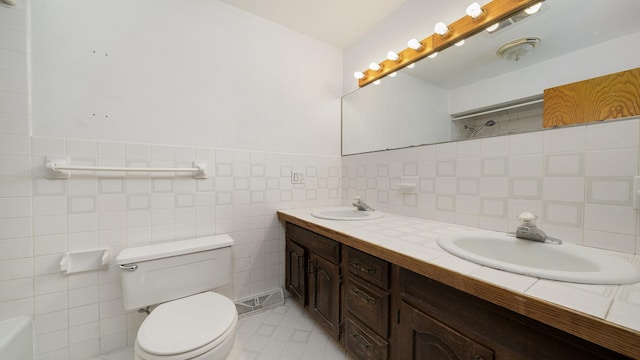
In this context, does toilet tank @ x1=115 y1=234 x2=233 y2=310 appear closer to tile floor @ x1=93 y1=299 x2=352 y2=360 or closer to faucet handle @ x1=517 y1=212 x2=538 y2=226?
tile floor @ x1=93 y1=299 x2=352 y2=360

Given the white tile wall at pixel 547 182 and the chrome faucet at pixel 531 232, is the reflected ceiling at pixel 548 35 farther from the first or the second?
the chrome faucet at pixel 531 232

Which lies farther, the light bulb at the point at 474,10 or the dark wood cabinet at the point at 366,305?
the light bulb at the point at 474,10

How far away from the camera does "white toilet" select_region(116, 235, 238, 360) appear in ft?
2.88

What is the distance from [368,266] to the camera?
103 cm

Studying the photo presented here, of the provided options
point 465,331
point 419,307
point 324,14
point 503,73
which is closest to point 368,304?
point 419,307

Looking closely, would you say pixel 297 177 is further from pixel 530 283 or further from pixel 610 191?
pixel 610 191

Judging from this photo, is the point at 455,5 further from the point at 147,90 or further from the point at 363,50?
the point at 147,90

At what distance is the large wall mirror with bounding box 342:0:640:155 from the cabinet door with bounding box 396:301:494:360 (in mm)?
952

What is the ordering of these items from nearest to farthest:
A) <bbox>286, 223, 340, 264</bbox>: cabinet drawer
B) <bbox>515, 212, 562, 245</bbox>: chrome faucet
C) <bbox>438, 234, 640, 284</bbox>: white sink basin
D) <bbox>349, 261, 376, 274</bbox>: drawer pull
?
1. <bbox>438, 234, 640, 284</bbox>: white sink basin
2. <bbox>515, 212, 562, 245</bbox>: chrome faucet
3. <bbox>349, 261, 376, 274</bbox>: drawer pull
4. <bbox>286, 223, 340, 264</bbox>: cabinet drawer

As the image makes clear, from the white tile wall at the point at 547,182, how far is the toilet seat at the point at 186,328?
1274 mm

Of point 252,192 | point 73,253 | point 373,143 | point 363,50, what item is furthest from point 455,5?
point 73,253

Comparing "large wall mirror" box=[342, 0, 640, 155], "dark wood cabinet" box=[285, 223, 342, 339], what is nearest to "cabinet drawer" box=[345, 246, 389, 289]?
"dark wood cabinet" box=[285, 223, 342, 339]

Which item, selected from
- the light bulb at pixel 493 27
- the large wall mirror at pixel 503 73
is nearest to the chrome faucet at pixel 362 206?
the large wall mirror at pixel 503 73

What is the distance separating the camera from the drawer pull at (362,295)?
102cm
